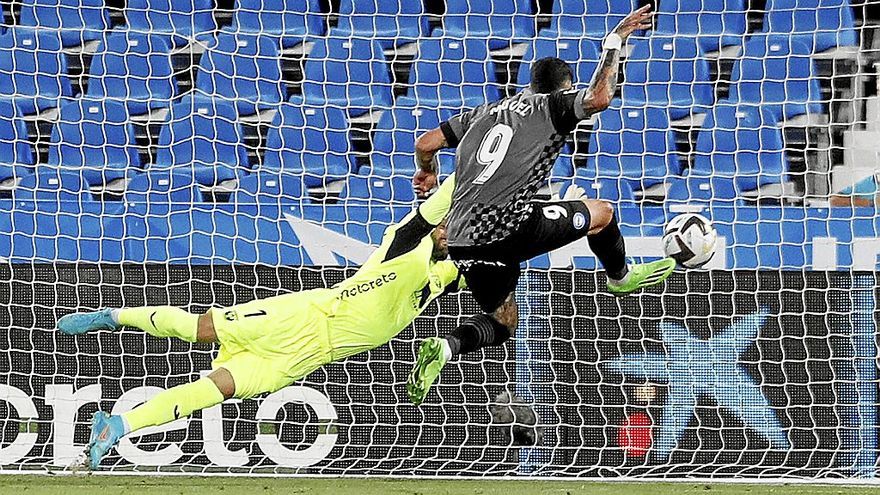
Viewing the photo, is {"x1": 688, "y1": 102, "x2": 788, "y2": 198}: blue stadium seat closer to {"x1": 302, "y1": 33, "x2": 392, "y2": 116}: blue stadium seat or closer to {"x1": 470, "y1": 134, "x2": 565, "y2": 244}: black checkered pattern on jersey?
{"x1": 302, "y1": 33, "x2": 392, "y2": 116}: blue stadium seat

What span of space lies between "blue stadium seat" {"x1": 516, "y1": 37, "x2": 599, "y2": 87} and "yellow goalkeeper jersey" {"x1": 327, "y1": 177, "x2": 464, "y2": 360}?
2.20 meters

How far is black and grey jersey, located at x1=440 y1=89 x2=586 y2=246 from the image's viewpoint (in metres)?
5.95

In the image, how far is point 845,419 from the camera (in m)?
7.53

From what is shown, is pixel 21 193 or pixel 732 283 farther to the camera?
pixel 21 193

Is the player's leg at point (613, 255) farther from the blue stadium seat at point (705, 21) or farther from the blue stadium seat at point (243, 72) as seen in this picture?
the blue stadium seat at point (243, 72)

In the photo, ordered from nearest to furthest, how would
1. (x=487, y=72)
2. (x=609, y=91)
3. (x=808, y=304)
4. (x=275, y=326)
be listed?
(x=609, y=91) < (x=275, y=326) < (x=808, y=304) < (x=487, y=72)

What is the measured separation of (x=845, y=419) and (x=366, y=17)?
12.3ft

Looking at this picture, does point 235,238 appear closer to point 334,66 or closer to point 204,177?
point 204,177

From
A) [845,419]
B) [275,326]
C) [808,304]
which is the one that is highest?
[275,326]

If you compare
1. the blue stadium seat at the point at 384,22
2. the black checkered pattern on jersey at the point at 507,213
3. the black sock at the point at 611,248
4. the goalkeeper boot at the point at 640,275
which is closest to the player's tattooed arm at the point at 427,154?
the black checkered pattern on jersey at the point at 507,213

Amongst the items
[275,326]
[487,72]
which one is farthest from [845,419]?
[275,326]

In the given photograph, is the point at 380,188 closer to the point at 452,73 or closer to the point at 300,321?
the point at 452,73

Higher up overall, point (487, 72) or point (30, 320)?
point (487, 72)

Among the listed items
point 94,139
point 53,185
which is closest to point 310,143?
point 94,139
